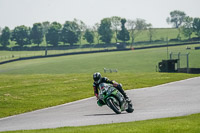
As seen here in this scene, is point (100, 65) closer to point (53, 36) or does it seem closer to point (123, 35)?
point (123, 35)

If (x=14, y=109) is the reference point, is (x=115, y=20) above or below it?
above

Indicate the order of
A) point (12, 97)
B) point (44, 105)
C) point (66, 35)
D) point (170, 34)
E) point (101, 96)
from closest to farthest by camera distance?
point (101, 96) < point (44, 105) < point (12, 97) < point (66, 35) < point (170, 34)

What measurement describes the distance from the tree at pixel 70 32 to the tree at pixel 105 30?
29.7 feet

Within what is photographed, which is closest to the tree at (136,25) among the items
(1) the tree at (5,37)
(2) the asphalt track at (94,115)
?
(1) the tree at (5,37)

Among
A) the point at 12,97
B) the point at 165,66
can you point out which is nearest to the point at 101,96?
the point at 12,97

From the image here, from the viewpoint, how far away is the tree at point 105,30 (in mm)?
165625

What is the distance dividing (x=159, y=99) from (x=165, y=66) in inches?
1082

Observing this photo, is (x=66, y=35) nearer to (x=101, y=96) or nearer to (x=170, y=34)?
(x=170, y=34)

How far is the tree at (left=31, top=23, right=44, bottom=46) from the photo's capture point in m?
172

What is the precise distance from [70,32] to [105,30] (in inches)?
587

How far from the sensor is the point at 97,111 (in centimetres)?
1766

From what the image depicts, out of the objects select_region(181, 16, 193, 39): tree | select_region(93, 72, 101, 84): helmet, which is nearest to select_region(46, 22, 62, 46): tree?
select_region(181, 16, 193, 39): tree

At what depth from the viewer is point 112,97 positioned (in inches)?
595

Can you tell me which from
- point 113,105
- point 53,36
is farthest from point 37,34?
point 113,105
